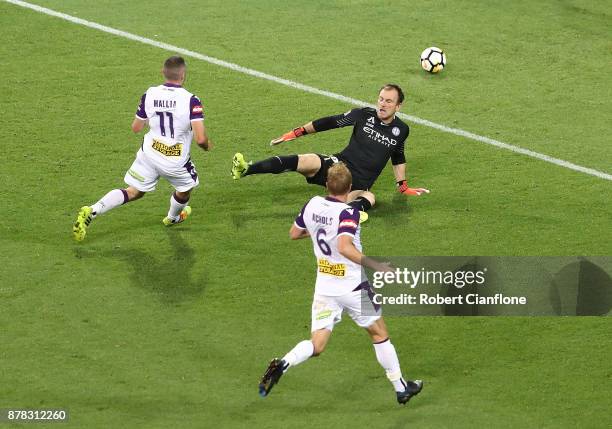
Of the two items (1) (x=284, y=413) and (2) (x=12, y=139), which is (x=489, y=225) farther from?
(2) (x=12, y=139)

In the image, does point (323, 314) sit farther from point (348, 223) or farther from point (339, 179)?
point (339, 179)

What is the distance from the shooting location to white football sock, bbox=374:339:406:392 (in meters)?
10.9

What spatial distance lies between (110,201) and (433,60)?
6351 mm

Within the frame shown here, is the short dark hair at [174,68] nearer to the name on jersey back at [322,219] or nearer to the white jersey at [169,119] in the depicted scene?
the white jersey at [169,119]

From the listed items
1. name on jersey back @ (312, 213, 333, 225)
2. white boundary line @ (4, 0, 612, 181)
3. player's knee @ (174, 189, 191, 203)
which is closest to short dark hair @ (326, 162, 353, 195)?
name on jersey back @ (312, 213, 333, 225)

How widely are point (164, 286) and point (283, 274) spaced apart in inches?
51.9

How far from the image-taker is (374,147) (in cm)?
1464

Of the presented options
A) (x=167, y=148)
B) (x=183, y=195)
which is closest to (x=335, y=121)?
(x=183, y=195)

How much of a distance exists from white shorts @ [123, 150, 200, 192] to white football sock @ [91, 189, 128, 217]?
0.17 m

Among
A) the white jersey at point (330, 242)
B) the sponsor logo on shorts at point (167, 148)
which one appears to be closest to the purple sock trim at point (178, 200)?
the sponsor logo on shorts at point (167, 148)

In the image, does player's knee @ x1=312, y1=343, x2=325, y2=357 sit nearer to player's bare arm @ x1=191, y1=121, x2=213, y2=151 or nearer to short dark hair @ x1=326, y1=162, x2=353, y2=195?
short dark hair @ x1=326, y1=162, x2=353, y2=195

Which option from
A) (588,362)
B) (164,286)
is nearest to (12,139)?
(164,286)

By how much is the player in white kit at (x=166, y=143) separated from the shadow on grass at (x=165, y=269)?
43 cm

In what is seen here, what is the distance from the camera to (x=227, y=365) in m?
11.7
